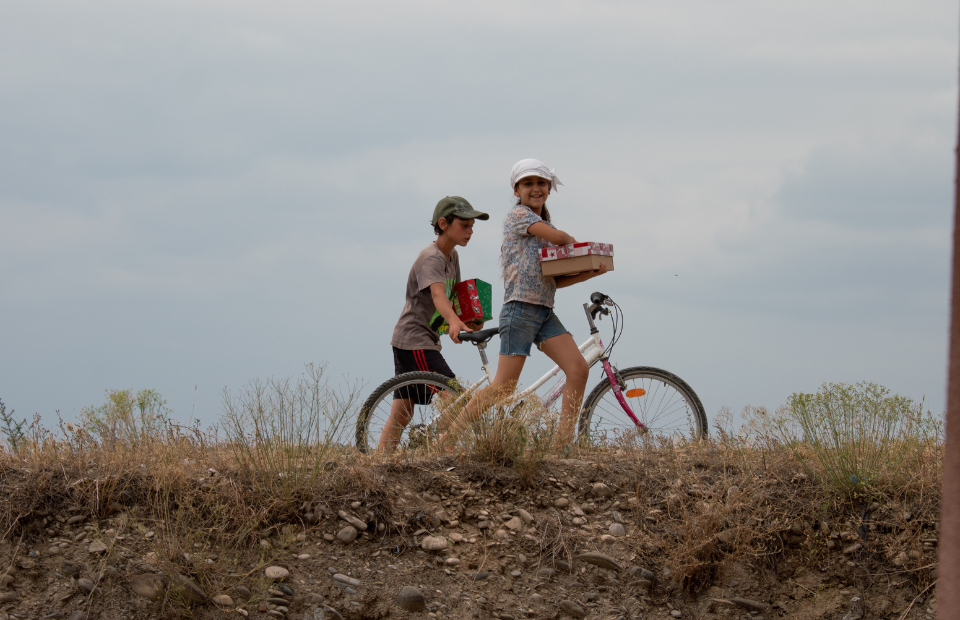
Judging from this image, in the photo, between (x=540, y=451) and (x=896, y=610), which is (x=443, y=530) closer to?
(x=540, y=451)

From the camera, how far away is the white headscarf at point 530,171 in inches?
251

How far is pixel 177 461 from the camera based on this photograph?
5.07m

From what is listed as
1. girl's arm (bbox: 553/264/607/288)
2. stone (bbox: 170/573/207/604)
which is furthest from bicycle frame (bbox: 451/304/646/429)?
stone (bbox: 170/573/207/604)

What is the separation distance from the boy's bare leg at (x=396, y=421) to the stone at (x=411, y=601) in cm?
235

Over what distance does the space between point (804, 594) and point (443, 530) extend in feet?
7.30

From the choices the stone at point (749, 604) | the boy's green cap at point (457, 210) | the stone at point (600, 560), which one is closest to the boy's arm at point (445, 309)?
the boy's green cap at point (457, 210)

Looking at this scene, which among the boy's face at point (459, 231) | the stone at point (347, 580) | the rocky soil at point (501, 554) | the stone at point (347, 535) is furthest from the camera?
the boy's face at point (459, 231)

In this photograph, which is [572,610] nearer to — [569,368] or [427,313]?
[569,368]

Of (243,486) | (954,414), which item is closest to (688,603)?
(243,486)

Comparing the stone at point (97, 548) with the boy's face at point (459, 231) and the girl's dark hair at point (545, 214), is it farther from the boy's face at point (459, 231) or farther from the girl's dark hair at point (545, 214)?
the girl's dark hair at point (545, 214)

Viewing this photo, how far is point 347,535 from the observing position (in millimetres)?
4668

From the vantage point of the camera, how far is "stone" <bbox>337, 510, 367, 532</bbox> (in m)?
4.73

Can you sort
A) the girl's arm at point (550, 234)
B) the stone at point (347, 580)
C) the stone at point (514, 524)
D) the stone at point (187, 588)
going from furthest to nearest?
the girl's arm at point (550, 234)
the stone at point (514, 524)
the stone at point (347, 580)
the stone at point (187, 588)

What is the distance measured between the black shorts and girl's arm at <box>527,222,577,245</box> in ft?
4.66
